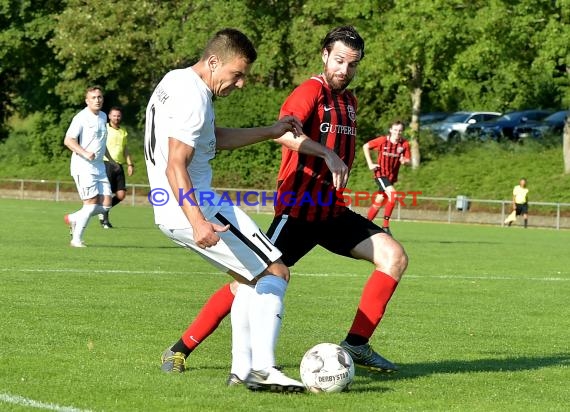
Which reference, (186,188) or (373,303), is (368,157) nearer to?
(373,303)

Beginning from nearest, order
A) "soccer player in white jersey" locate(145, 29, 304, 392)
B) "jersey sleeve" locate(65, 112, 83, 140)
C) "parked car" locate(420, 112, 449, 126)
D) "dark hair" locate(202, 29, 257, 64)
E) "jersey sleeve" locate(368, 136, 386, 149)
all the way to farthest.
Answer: "soccer player in white jersey" locate(145, 29, 304, 392)
"dark hair" locate(202, 29, 257, 64)
"jersey sleeve" locate(65, 112, 83, 140)
"jersey sleeve" locate(368, 136, 386, 149)
"parked car" locate(420, 112, 449, 126)

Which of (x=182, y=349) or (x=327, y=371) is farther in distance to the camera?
(x=182, y=349)

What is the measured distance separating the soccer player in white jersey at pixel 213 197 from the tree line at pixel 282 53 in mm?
32830

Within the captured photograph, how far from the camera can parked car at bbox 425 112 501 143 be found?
5022 centimetres

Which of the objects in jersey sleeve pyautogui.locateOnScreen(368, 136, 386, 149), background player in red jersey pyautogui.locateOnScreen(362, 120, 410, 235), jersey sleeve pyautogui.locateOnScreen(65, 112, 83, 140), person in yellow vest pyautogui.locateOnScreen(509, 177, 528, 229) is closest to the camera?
jersey sleeve pyautogui.locateOnScreen(65, 112, 83, 140)

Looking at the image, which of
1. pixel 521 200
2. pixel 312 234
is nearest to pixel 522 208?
pixel 521 200

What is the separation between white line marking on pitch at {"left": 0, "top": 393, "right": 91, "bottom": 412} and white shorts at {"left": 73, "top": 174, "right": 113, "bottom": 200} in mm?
12365

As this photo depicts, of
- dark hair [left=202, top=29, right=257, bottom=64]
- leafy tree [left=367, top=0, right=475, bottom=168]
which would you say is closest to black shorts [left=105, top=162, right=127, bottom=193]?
dark hair [left=202, top=29, right=257, bottom=64]

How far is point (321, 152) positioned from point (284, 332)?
101 inches

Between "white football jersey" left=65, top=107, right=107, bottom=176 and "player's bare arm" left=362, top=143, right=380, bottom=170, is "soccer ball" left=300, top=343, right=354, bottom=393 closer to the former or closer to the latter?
"white football jersey" left=65, top=107, right=107, bottom=176

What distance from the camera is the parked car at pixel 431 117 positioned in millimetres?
54112

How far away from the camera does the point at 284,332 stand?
9.64 meters

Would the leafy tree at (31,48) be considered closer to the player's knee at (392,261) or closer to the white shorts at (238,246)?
Answer: the player's knee at (392,261)

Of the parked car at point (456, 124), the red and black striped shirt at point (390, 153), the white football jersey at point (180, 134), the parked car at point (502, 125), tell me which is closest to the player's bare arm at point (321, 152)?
the white football jersey at point (180, 134)
